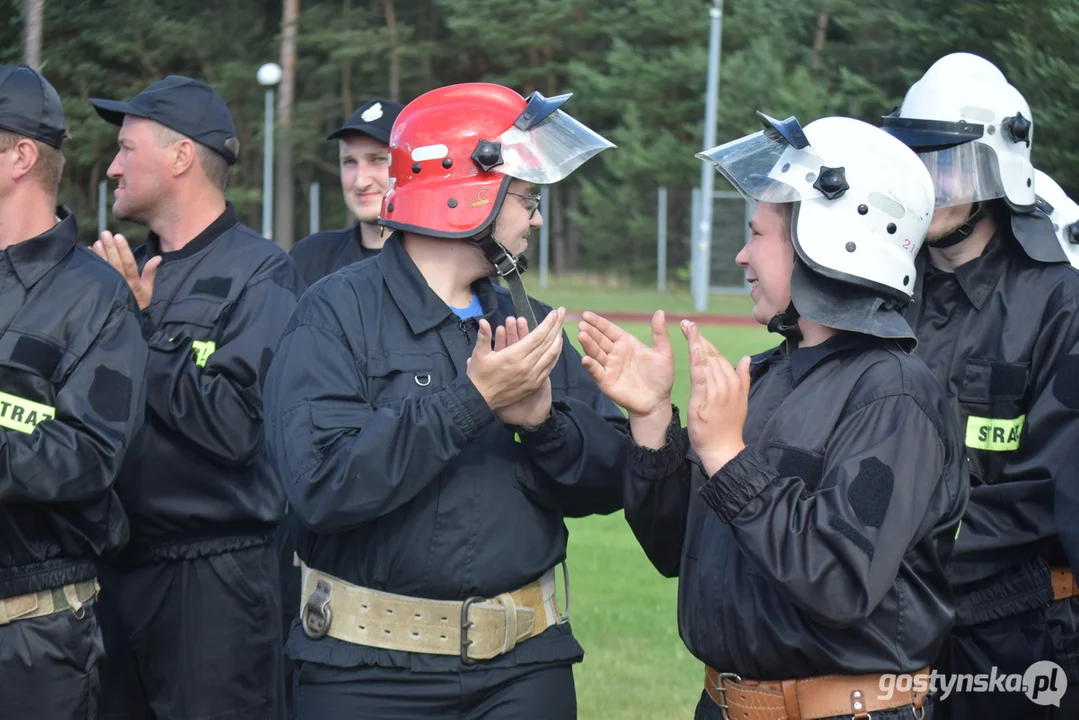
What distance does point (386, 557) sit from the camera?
367cm

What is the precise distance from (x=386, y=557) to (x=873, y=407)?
134 centimetres

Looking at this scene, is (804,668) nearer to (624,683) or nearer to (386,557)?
(386,557)

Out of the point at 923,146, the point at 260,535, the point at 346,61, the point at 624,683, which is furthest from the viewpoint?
the point at 346,61

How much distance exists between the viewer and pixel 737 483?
3145 mm

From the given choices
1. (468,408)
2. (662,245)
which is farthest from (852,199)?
(662,245)

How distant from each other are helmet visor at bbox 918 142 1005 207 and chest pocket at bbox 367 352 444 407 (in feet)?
5.96

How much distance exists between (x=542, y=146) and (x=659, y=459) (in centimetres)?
98

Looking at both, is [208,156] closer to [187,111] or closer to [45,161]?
[187,111]

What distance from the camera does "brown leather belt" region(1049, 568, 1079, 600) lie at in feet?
14.3

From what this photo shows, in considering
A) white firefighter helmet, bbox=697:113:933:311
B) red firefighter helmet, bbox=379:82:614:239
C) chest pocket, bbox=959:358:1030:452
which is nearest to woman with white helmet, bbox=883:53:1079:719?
chest pocket, bbox=959:358:1030:452

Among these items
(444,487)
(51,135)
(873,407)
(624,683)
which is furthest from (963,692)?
(51,135)

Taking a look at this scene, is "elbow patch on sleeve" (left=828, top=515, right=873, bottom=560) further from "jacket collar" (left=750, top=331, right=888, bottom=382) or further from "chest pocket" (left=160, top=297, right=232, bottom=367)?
"chest pocket" (left=160, top=297, right=232, bottom=367)

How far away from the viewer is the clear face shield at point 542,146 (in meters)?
3.85

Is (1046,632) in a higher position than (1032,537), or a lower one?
lower
